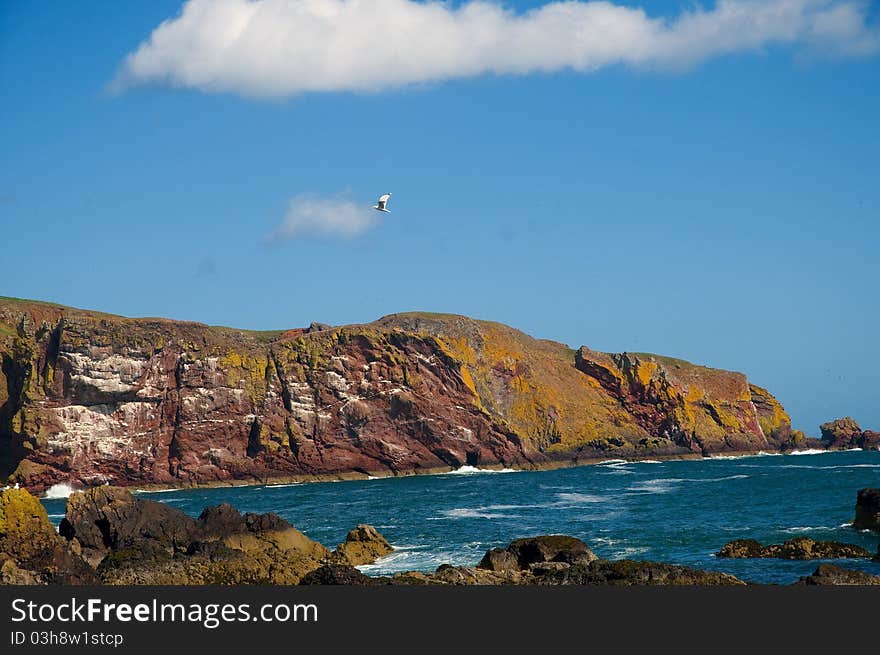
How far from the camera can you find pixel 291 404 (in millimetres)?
102125

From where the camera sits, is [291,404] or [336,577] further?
[291,404]

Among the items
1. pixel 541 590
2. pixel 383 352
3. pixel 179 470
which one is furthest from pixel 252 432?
pixel 541 590

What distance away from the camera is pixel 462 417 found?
352 ft

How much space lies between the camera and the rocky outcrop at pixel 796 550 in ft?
121

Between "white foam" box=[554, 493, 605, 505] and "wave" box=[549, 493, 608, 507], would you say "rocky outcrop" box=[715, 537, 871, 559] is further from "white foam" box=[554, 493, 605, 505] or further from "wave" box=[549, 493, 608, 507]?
"white foam" box=[554, 493, 605, 505]

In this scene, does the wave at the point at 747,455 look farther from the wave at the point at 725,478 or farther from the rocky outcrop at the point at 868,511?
the rocky outcrop at the point at 868,511

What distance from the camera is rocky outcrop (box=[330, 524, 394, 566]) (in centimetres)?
4188

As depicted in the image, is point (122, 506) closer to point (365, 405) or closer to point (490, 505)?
point (490, 505)

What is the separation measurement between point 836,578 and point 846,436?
11667cm

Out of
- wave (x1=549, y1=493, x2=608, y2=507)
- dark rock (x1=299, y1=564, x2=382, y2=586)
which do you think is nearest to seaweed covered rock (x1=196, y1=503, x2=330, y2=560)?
dark rock (x1=299, y1=564, x2=382, y2=586)

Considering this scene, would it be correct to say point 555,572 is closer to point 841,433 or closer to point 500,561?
point 500,561

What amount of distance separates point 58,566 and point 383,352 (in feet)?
236

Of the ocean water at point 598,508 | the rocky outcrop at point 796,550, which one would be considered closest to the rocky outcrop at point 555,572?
the ocean water at point 598,508

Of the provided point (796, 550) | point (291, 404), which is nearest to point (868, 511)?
point (796, 550)
